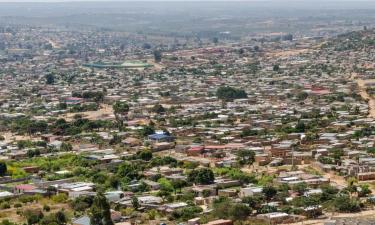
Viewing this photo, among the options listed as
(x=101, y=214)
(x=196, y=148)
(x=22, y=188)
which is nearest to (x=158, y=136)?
(x=196, y=148)

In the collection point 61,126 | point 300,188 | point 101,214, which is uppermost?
point 101,214

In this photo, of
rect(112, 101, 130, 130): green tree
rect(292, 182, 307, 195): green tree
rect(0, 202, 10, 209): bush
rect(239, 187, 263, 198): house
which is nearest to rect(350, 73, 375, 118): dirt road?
rect(112, 101, 130, 130): green tree

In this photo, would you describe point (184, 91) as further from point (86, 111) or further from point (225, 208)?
point (225, 208)

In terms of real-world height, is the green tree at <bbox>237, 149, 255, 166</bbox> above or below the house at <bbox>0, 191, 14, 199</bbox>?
below

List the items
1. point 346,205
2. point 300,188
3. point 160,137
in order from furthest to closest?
point 160,137 < point 300,188 < point 346,205

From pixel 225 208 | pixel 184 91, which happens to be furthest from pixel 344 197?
pixel 184 91

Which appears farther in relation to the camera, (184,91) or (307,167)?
(184,91)

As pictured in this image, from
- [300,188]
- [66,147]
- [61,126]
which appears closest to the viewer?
[300,188]

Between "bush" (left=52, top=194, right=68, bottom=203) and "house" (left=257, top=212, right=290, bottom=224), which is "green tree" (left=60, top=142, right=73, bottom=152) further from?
"house" (left=257, top=212, right=290, bottom=224)

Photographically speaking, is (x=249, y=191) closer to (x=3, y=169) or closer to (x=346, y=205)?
(x=346, y=205)
